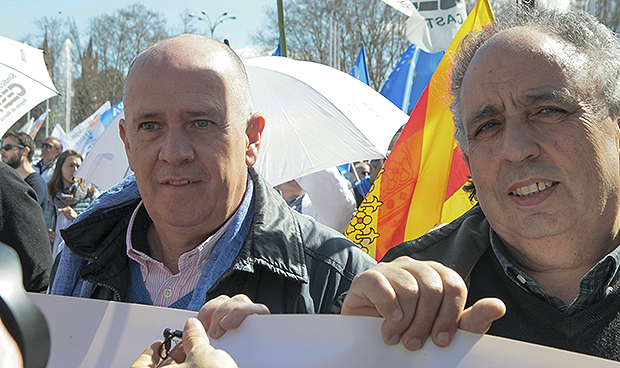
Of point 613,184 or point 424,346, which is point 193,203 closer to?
point 424,346

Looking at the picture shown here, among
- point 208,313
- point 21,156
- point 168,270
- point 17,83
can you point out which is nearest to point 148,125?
point 168,270

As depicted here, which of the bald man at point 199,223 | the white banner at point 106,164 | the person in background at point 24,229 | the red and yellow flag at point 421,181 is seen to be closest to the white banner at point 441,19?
the red and yellow flag at point 421,181

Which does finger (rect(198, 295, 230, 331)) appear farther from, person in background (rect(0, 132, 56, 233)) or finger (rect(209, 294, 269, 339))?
person in background (rect(0, 132, 56, 233))

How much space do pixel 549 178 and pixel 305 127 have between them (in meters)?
2.71

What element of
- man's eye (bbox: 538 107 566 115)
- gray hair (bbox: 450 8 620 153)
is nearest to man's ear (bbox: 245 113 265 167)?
gray hair (bbox: 450 8 620 153)

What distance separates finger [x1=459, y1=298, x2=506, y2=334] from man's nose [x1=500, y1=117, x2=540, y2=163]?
2.15 ft

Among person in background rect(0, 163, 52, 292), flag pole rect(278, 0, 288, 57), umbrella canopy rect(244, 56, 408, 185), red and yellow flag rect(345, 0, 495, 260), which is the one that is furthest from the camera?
flag pole rect(278, 0, 288, 57)

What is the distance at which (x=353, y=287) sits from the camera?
1.13 metres

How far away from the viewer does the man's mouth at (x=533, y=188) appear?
Answer: 59.9 inches

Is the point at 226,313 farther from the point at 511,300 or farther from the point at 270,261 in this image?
the point at 511,300

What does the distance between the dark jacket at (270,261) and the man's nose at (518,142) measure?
2.04ft

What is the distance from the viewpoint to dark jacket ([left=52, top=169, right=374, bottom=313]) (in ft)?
5.77

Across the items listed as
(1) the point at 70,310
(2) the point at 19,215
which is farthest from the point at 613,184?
(2) the point at 19,215

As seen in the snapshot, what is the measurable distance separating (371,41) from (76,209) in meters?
29.6
